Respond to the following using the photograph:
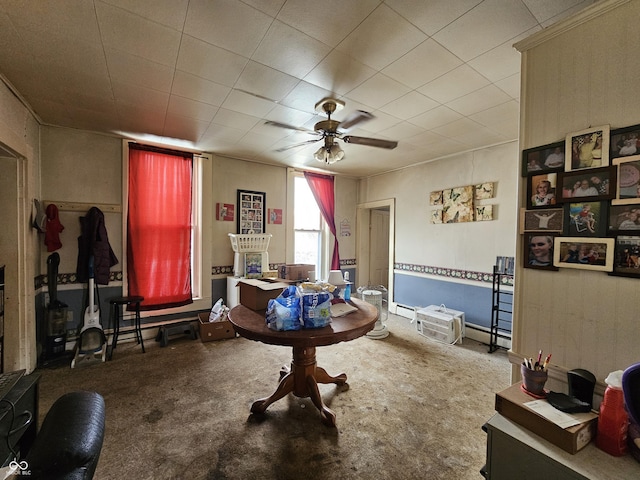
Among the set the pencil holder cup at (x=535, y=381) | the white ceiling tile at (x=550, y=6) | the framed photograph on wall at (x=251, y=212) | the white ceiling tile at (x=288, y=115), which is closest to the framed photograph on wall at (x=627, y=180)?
the pencil holder cup at (x=535, y=381)

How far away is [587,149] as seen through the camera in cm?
122

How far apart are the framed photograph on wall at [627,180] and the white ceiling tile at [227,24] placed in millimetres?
1841

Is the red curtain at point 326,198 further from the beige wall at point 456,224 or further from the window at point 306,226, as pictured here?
the beige wall at point 456,224

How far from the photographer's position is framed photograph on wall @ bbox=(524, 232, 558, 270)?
4.42 ft

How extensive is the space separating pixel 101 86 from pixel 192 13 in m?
1.29

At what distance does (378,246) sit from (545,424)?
4848mm

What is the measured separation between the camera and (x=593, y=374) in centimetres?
121

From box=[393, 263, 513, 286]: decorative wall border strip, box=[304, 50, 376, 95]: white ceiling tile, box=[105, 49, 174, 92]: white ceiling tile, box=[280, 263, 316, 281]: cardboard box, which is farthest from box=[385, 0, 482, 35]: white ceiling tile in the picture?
box=[393, 263, 513, 286]: decorative wall border strip

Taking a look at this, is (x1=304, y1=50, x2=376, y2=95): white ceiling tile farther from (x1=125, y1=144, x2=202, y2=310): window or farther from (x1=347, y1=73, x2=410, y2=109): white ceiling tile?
(x1=125, y1=144, x2=202, y2=310): window

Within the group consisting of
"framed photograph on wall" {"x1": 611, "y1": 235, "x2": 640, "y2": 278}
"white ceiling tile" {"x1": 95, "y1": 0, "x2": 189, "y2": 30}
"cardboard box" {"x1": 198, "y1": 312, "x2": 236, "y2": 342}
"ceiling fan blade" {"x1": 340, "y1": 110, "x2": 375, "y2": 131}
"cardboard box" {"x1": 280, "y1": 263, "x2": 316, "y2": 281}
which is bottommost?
"cardboard box" {"x1": 198, "y1": 312, "x2": 236, "y2": 342}

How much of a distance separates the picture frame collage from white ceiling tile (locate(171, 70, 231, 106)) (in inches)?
88.5

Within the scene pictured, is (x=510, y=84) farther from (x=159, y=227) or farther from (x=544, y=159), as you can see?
(x=159, y=227)

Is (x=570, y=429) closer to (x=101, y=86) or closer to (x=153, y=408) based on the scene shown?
(x=153, y=408)

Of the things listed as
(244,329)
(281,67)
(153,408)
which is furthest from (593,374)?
(153,408)
